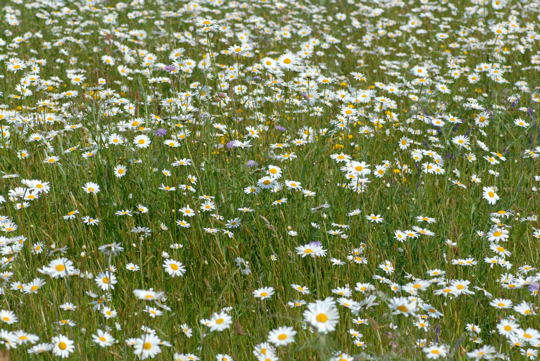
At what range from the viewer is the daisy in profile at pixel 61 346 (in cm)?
187

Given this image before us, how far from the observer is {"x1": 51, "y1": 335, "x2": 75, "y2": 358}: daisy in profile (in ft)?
6.13

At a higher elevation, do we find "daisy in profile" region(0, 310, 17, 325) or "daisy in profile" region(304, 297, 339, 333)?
"daisy in profile" region(304, 297, 339, 333)

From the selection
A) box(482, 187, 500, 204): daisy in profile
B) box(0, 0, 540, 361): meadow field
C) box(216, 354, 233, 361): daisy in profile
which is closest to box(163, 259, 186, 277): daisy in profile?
box(0, 0, 540, 361): meadow field

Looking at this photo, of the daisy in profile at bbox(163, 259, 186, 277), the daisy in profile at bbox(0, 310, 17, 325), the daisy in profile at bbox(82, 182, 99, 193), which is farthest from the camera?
the daisy in profile at bbox(82, 182, 99, 193)

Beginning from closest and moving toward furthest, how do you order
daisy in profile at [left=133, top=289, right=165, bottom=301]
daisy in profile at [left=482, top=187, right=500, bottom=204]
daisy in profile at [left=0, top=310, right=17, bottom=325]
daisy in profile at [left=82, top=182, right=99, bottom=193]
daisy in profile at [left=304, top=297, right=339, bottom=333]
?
1. daisy in profile at [left=304, top=297, right=339, bottom=333]
2. daisy in profile at [left=133, top=289, right=165, bottom=301]
3. daisy in profile at [left=0, top=310, right=17, bottom=325]
4. daisy in profile at [left=82, top=182, right=99, bottom=193]
5. daisy in profile at [left=482, top=187, right=500, bottom=204]

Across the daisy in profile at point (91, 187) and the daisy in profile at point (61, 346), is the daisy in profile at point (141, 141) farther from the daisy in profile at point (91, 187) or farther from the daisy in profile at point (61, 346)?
the daisy in profile at point (61, 346)

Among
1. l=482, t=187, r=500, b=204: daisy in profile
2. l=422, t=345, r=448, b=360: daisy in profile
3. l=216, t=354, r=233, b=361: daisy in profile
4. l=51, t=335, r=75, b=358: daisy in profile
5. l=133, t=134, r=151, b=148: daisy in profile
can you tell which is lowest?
l=482, t=187, r=500, b=204: daisy in profile

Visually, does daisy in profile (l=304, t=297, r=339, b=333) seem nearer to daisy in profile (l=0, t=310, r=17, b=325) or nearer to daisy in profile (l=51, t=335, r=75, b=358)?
daisy in profile (l=51, t=335, r=75, b=358)

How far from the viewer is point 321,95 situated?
459 centimetres

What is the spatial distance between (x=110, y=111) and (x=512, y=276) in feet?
8.65

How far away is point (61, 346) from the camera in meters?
1.89

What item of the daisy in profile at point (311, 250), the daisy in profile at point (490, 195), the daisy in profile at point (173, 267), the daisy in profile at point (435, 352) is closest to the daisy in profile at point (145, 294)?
the daisy in profile at point (173, 267)

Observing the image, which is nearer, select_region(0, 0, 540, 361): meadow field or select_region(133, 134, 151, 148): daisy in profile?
select_region(0, 0, 540, 361): meadow field

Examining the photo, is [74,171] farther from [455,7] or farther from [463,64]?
[455,7]
